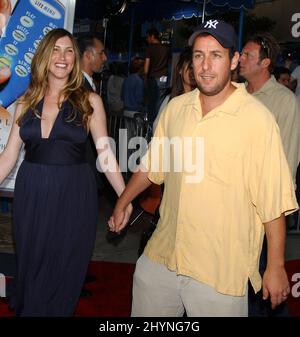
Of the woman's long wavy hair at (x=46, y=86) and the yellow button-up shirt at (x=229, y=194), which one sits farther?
the woman's long wavy hair at (x=46, y=86)

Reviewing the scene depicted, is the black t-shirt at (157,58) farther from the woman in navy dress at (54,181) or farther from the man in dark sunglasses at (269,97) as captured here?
the woman in navy dress at (54,181)

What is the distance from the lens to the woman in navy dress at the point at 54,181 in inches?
151

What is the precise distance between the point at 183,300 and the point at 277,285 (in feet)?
1.62

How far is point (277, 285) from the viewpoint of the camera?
8.77ft

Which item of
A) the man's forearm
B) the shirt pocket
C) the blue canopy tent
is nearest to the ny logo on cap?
the shirt pocket

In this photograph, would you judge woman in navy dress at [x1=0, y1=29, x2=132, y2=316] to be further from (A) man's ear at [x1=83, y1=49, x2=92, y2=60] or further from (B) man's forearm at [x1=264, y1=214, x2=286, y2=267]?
(B) man's forearm at [x1=264, y1=214, x2=286, y2=267]

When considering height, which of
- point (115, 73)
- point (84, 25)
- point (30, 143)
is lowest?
point (30, 143)

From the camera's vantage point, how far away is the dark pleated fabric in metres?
3.83

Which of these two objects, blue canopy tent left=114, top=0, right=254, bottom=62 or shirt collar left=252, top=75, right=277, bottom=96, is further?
blue canopy tent left=114, top=0, right=254, bottom=62

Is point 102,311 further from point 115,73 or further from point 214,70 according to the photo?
point 115,73

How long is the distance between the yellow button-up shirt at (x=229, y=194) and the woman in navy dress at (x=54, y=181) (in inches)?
45.1

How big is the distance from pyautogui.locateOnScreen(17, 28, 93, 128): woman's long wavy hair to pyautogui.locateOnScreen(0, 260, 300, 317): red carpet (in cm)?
170

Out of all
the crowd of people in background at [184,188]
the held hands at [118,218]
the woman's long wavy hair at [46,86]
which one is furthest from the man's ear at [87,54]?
the held hands at [118,218]

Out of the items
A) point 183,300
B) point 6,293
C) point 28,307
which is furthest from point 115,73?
point 183,300
